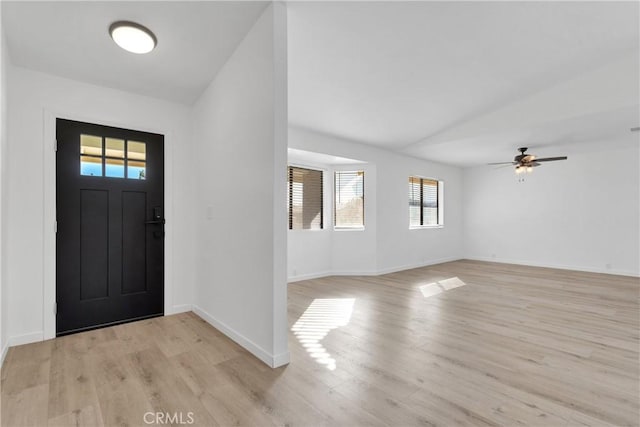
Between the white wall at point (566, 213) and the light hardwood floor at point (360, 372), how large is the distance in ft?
10.4

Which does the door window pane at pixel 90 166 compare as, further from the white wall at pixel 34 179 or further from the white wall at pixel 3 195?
the white wall at pixel 3 195

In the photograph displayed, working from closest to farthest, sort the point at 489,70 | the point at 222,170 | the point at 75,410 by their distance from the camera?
the point at 75,410
the point at 222,170
the point at 489,70

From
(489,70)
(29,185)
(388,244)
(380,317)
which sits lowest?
(380,317)

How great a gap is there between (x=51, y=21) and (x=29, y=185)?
1.45 m

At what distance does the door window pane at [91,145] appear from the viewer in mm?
3037

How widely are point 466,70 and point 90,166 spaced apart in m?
4.29

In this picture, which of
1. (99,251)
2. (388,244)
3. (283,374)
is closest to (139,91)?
(99,251)

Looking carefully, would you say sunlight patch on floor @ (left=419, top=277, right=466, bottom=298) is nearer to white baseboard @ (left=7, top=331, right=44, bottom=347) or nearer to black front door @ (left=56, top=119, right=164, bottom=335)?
black front door @ (left=56, top=119, right=164, bottom=335)

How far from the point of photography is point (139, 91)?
3.29 m

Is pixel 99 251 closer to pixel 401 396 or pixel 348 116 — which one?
pixel 401 396

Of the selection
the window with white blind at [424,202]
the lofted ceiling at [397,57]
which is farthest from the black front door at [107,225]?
the window with white blind at [424,202]

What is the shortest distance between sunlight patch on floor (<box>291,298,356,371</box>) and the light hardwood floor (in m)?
0.02

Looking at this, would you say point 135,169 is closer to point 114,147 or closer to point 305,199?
point 114,147

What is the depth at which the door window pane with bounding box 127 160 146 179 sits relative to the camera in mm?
3283
